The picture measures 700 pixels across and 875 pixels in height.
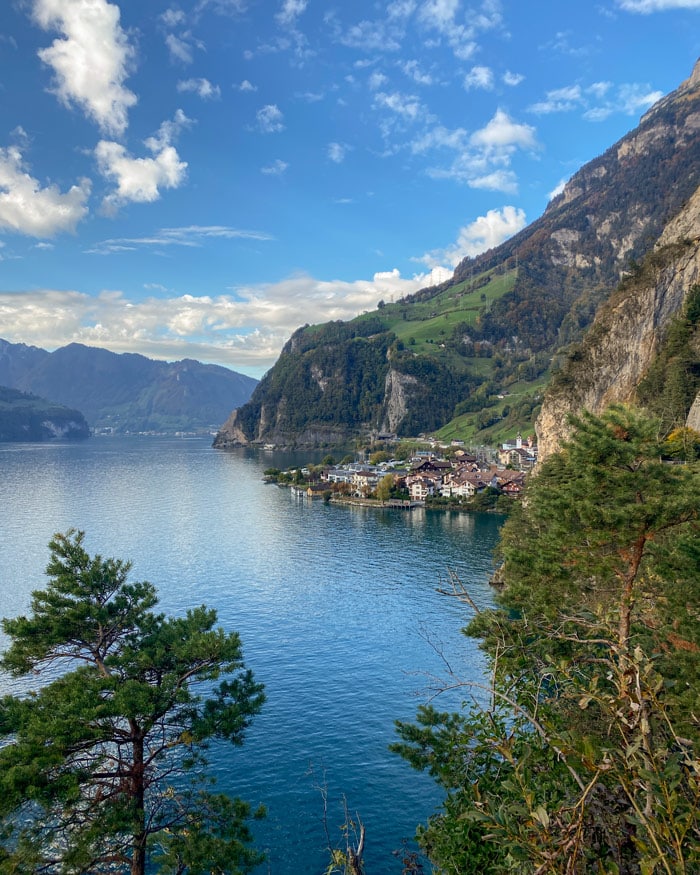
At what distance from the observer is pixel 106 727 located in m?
9.65

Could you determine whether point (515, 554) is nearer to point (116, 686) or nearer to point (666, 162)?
point (116, 686)

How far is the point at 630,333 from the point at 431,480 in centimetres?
2954

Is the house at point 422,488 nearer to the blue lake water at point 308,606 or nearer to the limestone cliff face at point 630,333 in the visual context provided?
the blue lake water at point 308,606

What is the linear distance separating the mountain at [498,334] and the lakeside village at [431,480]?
4418 centimetres

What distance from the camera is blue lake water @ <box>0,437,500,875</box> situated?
1577cm

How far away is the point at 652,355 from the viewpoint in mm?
48562

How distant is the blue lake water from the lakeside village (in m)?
3.91

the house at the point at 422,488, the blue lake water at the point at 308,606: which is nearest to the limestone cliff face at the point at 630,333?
the blue lake water at the point at 308,606

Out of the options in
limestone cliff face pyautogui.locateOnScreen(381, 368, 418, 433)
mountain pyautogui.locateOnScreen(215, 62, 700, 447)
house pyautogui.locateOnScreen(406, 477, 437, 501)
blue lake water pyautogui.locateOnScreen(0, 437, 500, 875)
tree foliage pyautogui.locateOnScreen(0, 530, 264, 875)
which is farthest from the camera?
limestone cliff face pyautogui.locateOnScreen(381, 368, 418, 433)

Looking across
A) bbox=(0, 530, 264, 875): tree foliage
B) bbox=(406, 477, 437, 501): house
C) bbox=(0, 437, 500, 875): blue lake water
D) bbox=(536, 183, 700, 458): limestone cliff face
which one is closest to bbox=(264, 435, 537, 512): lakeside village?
bbox=(406, 477, 437, 501): house

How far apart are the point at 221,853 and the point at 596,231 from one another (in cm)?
20215

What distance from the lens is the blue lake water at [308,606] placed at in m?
→ 15.8

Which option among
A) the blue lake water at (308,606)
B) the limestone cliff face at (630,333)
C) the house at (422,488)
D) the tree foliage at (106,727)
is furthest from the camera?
the house at (422,488)

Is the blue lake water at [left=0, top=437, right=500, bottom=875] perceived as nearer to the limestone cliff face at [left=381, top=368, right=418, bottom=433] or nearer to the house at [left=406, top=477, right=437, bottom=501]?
the house at [left=406, top=477, right=437, bottom=501]
